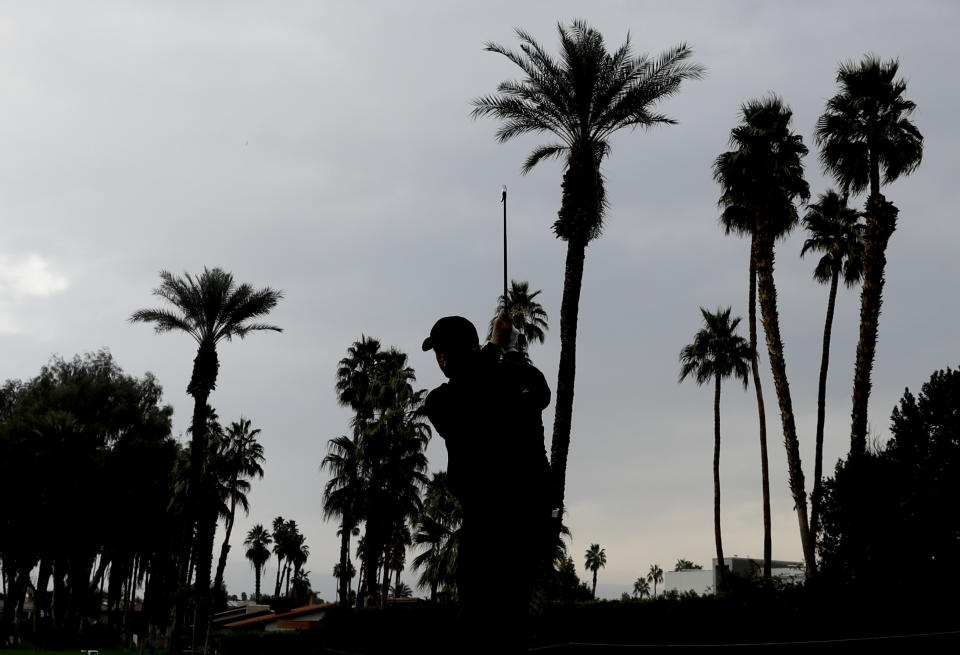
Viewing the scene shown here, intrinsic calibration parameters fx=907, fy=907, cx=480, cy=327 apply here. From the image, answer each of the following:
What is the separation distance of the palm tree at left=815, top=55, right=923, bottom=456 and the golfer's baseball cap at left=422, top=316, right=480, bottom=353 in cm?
2742

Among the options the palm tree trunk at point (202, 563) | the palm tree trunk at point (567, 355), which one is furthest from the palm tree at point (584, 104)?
the palm tree trunk at point (202, 563)

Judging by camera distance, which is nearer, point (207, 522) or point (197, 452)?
point (197, 452)

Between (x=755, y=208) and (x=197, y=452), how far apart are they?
74.0 ft

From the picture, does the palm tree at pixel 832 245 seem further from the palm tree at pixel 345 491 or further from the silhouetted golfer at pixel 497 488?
the silhouetted golfer at pixel 497 488

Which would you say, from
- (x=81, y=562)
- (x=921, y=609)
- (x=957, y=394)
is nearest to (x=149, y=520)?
(x=81, y=562)

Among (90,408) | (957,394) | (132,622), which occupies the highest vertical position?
(90,408)

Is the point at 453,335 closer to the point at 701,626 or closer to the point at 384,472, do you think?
the point at 701,626

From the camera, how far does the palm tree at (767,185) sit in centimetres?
3338

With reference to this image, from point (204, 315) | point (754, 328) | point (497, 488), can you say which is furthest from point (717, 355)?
point (497, 488)

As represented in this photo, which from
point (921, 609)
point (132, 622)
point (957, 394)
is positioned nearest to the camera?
point (921, 609)

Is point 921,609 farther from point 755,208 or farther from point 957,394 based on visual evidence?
point 755,208

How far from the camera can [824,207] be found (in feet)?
129

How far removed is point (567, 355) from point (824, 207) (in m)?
23.1

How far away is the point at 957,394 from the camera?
87.9 ft
